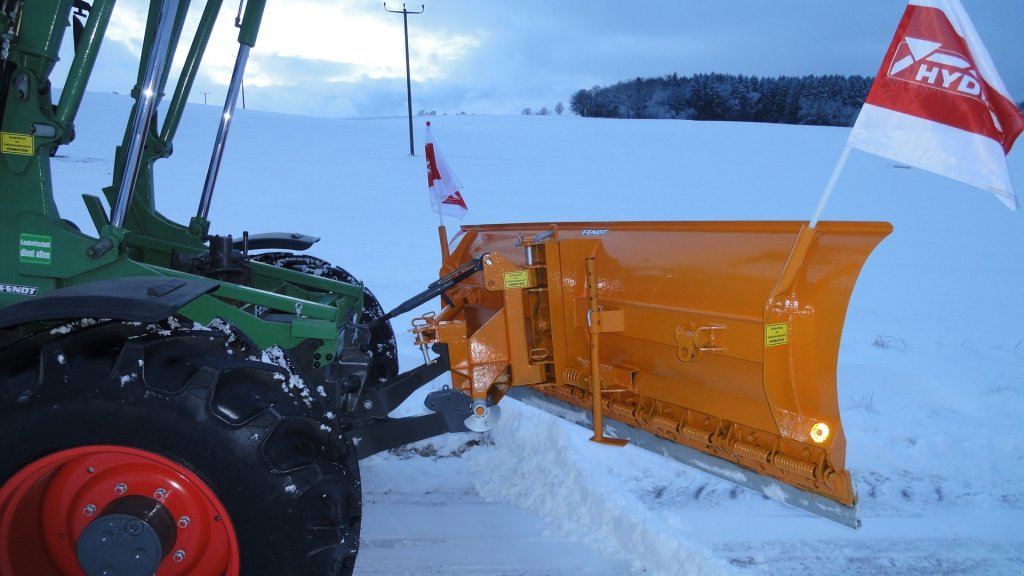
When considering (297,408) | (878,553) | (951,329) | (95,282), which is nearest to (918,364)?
(951,329)

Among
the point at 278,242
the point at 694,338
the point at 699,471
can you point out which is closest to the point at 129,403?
the point at 694,338

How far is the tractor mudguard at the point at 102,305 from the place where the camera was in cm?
200

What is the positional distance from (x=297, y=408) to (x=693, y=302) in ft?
5.25

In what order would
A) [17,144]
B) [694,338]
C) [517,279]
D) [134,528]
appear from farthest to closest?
[517,279]
[694,338]
[17,144]
[134,528]

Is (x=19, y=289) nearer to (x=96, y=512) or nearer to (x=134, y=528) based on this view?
(x=96, y=512)

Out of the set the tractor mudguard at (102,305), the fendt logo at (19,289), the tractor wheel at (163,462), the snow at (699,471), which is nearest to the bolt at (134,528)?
the tractor wheel at (163,462)

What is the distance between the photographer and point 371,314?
4473 millimetres

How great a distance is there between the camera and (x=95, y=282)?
7.58 feet

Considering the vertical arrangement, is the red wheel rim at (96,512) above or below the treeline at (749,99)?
below

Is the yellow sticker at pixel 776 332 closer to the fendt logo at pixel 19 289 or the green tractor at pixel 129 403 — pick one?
the green tractor at pixel 129 403

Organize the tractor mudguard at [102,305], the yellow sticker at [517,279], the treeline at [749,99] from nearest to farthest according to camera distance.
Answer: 1. the tractor mudguard at [102,305]
2. the yellow sticker at [517,279]
3. the treeline at [749,99]

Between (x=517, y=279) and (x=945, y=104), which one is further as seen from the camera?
(x=517, y=279)

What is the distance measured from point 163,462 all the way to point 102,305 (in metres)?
0.52

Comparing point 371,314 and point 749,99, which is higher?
point 749,99
